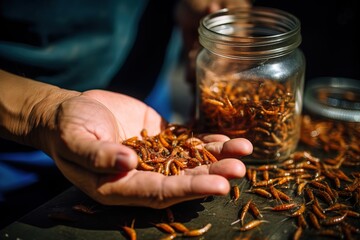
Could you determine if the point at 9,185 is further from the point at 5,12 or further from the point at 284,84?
the point at 284,84

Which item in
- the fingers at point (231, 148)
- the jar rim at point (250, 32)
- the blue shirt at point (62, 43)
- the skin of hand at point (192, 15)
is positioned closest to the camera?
the fingers at point (231, 148)

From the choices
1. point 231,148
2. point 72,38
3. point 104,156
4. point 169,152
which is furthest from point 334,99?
point 104,156

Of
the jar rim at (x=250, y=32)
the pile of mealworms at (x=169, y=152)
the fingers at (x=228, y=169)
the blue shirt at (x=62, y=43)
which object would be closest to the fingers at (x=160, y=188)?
the fingers at (x=228, y=169)

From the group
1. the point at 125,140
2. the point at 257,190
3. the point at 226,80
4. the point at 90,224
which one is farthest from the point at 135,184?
the point at 226,80

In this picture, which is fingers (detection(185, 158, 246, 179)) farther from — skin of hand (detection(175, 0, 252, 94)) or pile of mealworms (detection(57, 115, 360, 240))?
skin of hand (detection(175, 0, 252, 94))

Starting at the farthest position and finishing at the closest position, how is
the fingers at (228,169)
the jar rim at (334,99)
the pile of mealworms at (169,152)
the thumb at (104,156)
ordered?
1. the jar rim at (334,99)
2. the pile of mealworms at (169,152)
3. the fingers at (228,169)
4. the thumb at (104,156)

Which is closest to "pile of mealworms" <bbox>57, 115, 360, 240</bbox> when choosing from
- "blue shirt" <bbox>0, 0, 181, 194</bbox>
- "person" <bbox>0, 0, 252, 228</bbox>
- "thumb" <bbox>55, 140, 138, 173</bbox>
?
"person" <bbox>0, 0, 252, 228</bbox>

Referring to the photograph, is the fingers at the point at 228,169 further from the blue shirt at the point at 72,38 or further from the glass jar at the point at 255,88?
the blue shirt at the point at 72,38
